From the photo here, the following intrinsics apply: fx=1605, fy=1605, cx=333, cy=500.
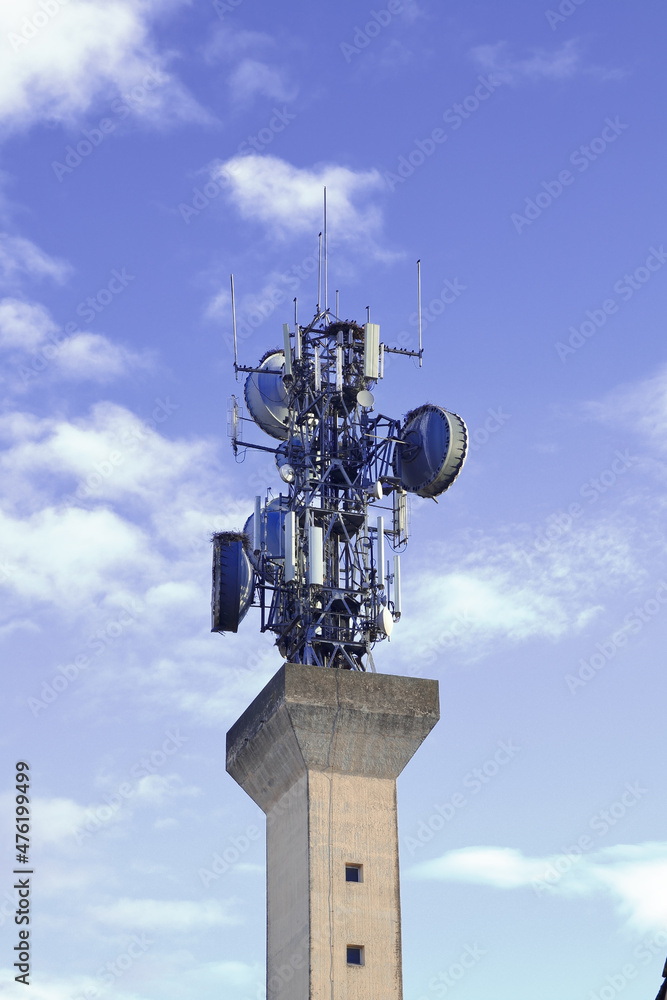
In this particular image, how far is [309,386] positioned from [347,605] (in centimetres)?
850

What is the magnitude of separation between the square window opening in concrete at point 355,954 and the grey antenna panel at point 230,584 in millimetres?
12036

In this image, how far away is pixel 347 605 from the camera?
5341 centimetres

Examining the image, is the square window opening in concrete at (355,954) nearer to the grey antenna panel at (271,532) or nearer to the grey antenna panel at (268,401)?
the grey antenna panel at (271,532)

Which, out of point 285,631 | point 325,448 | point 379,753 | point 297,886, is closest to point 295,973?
point 297,886

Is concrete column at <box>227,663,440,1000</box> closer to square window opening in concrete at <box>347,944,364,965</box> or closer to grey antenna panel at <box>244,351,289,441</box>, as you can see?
square window opening in concrete at <box>347,944,364,965</box>

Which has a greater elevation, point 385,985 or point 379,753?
point 379,753

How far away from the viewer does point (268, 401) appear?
193 ft

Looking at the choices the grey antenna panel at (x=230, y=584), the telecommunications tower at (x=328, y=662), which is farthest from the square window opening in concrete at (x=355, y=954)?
the grey antenna panel at (x=230, y=584)

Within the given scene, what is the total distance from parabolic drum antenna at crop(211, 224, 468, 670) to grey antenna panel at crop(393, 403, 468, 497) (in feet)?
0.15

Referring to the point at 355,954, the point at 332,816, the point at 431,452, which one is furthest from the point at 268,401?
the point at 355,954

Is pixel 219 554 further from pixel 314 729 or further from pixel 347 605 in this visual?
pixel 314 729

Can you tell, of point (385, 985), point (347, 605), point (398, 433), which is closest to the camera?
point (385, 985)

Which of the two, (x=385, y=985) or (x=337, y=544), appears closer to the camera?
(x=385, y=985)

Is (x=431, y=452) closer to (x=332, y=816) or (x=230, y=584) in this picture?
(x=230, y=584)
